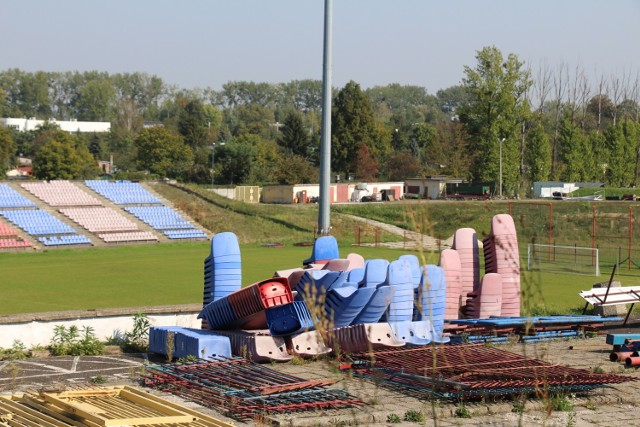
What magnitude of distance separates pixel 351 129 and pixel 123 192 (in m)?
37.9

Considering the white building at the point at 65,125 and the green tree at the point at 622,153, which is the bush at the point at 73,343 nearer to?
the green tree at the point at 622,153

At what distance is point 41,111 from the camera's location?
6594 inches

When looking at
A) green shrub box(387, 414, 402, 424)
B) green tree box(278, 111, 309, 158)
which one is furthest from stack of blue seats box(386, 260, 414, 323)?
green tree box(278, 111, 309, 158)

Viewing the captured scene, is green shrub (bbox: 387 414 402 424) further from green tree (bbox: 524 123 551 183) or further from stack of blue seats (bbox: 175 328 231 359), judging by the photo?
green tree (bbox: 524 123 551 183)

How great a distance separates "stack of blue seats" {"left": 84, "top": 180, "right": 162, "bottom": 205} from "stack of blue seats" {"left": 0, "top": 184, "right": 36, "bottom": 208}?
5.30 m

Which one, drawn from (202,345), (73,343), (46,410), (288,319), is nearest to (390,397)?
(288,319)

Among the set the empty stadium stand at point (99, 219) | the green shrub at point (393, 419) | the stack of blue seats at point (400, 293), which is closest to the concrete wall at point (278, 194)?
the empty stadium stand at point (99, 219)

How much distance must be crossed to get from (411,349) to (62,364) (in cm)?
558

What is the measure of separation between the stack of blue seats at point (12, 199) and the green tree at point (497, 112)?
36775 millimetres

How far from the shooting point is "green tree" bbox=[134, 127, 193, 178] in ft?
302

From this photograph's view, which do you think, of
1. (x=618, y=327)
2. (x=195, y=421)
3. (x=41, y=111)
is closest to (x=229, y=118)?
(x=41, y=111)

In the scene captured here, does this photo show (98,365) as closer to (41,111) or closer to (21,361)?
(21,361)

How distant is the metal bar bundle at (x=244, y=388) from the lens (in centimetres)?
1181

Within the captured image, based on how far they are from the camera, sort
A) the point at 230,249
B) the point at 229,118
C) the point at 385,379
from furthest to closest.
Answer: the point at 229,118 < the point at 230,249 < the point at 385,379
